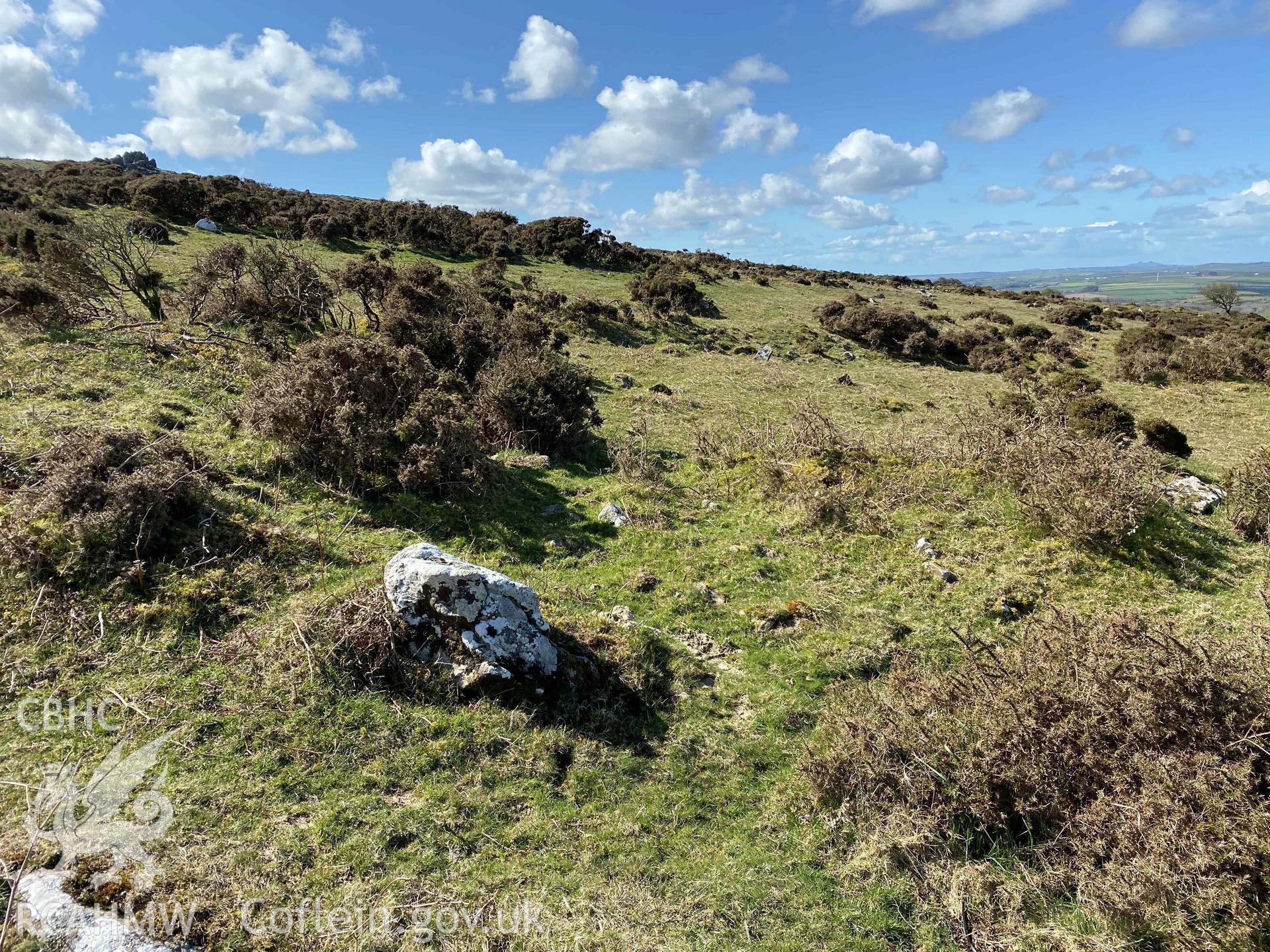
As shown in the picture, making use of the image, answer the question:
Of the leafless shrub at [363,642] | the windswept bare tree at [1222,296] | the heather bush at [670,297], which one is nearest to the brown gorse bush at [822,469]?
the leafless shrub at [363,642]

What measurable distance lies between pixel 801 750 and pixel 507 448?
32.7 feet

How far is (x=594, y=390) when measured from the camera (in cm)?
2048

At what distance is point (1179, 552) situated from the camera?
939 centimetres

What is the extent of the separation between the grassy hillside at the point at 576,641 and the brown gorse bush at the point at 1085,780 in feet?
0.84

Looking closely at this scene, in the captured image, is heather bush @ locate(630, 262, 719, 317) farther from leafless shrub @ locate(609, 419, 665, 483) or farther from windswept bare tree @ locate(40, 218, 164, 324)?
windswept bare tree @ locate(40, 218, 164, 324)

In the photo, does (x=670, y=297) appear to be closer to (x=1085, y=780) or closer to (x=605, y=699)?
(x=605, y=699)

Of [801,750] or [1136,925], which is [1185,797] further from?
[801,750]

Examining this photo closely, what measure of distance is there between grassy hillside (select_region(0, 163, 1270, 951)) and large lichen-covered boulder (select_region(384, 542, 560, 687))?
409 millimetres

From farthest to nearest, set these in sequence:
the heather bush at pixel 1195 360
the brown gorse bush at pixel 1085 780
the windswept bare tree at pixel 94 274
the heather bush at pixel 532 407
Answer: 1. the heather bush at pixel 1195 360
2. the heather bush at pixel 532 407
3. the windswept bare tree at pixel 94 274
4. the brown gorse bush at pixel 1085 780

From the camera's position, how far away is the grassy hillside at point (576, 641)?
15.3 ft

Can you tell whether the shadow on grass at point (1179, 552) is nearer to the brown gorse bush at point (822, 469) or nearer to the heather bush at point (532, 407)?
the brown gorse bush at point (822, 469)

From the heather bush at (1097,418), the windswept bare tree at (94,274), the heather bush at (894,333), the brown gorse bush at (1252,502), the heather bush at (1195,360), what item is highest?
the windswept bare tree at (94,274)

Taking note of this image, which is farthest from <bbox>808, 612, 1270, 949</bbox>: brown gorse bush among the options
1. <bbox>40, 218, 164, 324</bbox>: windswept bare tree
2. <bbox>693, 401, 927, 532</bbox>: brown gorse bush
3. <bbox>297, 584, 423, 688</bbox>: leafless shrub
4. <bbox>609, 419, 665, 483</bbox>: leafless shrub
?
<bbox>40, 218, 164, 324</bbox>: windswept bare tree

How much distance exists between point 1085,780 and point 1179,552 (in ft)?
22.5
